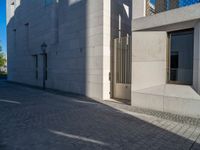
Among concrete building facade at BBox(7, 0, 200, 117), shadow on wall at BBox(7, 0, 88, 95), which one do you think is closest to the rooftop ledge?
concrete building facade at BBox(7, 0, 200, 117)

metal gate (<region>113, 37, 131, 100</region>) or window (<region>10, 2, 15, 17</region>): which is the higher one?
window (<region>10, 2, 15, 17</region>)

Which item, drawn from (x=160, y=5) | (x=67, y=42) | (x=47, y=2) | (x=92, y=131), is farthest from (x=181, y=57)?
(x=47, y=2)

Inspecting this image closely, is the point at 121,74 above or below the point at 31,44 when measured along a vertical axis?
below

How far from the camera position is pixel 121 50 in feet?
29.1

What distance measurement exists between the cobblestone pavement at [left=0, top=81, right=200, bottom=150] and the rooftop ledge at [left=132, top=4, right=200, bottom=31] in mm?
3285

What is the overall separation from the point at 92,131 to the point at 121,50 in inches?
207

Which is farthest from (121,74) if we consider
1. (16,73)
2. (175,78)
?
(16,73)

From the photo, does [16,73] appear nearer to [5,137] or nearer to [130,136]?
[5,137]

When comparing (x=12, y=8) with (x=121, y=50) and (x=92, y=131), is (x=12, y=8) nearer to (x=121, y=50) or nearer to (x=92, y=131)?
(x=121, y=50)

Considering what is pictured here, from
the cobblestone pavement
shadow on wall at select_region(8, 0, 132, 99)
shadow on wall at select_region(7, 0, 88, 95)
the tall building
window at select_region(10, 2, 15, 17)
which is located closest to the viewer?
the cobblestone pavement

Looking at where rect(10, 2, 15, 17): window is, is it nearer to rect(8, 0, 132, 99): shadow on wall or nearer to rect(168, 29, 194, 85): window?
rect(8, 0, 132, 99): shadow on wall

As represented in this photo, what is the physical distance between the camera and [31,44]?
16.3 m

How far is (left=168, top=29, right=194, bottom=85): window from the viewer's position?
6.23 meters

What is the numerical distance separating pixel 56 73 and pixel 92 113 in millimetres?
6940
